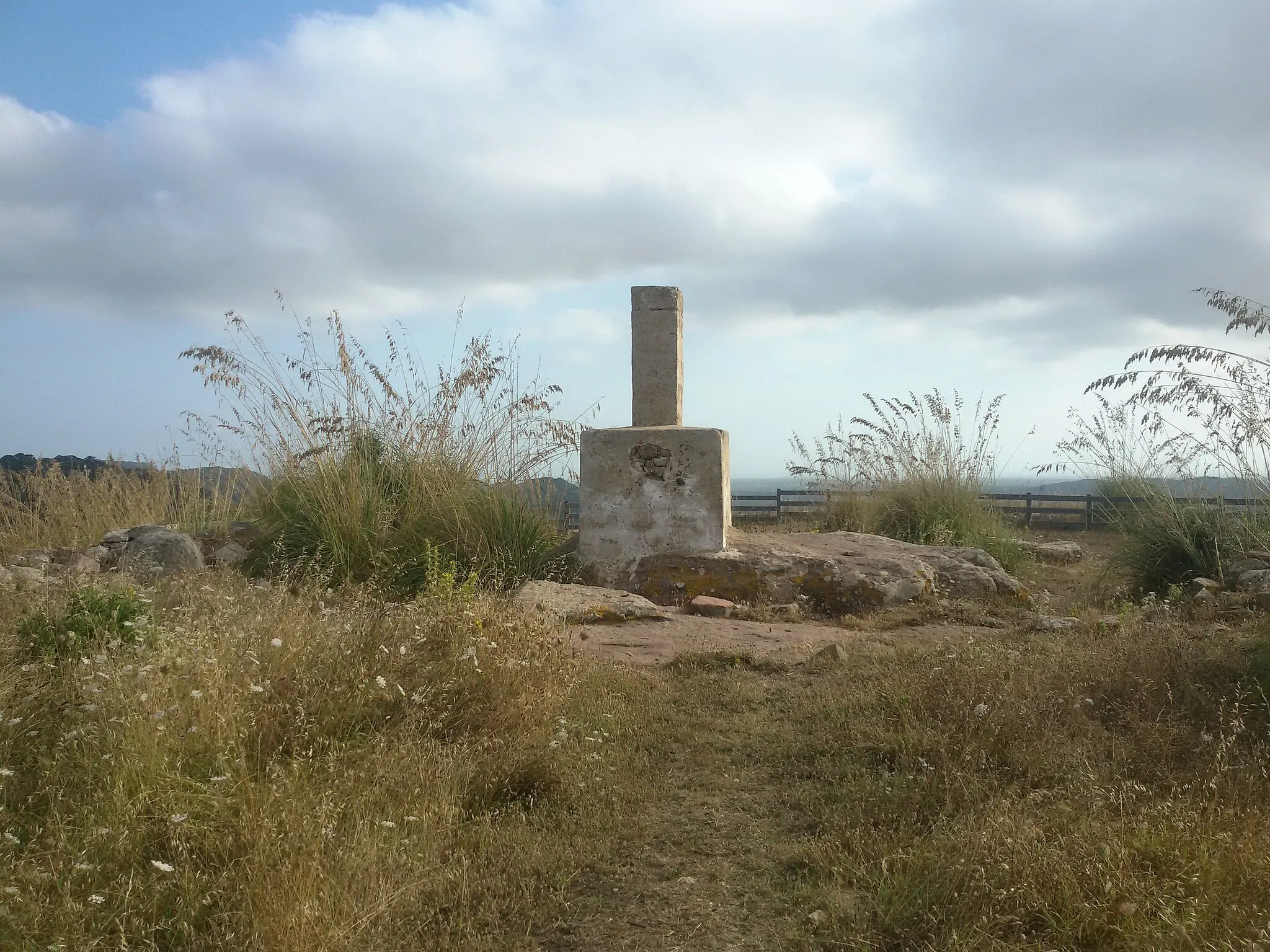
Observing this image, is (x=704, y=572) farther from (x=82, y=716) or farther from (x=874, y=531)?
(x=82, y=716)

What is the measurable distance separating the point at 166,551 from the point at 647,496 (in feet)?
12.9

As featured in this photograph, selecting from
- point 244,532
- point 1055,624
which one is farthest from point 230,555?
point 1055,624

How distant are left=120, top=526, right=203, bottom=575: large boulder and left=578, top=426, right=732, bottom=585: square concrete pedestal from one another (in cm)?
305

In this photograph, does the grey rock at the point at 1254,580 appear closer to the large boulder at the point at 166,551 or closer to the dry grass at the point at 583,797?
the dry grass at the point at 583,797

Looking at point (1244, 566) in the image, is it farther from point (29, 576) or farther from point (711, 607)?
point (29, 576)

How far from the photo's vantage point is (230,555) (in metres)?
7.95

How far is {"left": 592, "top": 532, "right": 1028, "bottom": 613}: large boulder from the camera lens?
23.2 ft

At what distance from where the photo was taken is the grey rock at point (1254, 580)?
6301 millimetres

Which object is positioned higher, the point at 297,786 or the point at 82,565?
the point at 82,565

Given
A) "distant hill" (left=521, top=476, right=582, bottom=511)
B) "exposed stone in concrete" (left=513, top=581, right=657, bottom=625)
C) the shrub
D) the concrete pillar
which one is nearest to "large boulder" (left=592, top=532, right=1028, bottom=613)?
"exposed stone in concrete" (left=513, top=581, right=657, bottom=625)

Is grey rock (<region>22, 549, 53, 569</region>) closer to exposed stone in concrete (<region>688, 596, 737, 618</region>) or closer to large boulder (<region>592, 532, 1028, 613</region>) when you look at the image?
large boulder (<region>592, 532, 1028, 613</region>)

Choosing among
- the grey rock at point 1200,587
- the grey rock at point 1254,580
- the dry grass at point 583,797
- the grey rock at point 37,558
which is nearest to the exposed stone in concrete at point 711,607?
the dry grass at point 583,797

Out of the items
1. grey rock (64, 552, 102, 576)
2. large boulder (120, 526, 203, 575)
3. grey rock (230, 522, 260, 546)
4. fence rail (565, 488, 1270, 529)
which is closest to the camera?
grey rock (64, 552, 102, 576)

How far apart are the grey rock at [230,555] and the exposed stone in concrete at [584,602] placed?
2.79 meters
